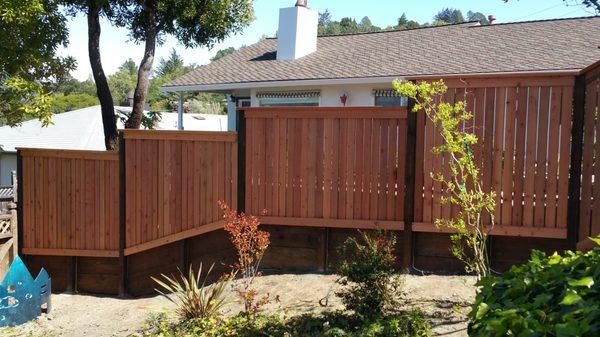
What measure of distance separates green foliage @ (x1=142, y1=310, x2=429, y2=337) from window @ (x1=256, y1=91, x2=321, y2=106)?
802 centimetres

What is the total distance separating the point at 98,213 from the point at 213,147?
1.95 metres

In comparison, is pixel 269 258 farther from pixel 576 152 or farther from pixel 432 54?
pixel 432 54

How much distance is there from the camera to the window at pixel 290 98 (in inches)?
508

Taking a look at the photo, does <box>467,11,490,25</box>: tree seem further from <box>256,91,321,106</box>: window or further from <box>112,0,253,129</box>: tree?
<box>112,0,253,129</box>: tree

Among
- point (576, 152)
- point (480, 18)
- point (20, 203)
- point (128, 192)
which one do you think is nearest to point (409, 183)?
point (576, 152)

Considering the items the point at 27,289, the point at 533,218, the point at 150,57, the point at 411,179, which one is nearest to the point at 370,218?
the point at 411,179

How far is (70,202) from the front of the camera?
25.4 feet

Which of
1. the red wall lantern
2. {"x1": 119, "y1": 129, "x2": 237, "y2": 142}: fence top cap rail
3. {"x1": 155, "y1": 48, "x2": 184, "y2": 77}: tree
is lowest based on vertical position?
{"x1": 119, "y1": 129, "x2": 237, "y2": 142}: fence top cap rail

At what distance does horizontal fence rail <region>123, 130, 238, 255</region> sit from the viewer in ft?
23.2

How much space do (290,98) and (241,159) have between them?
6.39 meters

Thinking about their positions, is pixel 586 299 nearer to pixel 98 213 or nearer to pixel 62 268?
pixel 98 213

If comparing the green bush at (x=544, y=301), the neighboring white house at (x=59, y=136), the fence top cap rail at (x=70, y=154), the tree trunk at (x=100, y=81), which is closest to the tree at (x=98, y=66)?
the tree trunk at (x=100, y=81)

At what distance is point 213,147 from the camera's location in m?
7.11

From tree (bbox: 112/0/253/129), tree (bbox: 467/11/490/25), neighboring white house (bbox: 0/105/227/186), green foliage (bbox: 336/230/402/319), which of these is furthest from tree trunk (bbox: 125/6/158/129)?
neighboring white house (bbox: 0/105/227/186)
